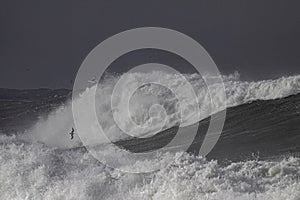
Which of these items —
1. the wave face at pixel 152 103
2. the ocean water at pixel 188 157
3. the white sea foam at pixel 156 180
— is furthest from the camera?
the wave face at pixel 152 103

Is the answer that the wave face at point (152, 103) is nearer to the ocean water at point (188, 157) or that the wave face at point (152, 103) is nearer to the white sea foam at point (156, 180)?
the ocean water at point (188, 157)

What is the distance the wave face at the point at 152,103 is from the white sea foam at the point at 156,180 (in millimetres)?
7668

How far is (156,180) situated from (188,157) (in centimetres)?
147

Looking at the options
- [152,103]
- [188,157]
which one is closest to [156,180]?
[188,157]

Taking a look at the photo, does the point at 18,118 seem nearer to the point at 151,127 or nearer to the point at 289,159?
the point at 151,127

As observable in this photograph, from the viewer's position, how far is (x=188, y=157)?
1576 centimetres

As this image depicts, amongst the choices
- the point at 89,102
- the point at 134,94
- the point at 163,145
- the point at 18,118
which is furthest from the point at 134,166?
the point at 18,118

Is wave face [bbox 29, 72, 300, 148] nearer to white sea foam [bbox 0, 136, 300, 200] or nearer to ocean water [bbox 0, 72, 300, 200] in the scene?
ocean water [bbox 0, 72, 300, 200]

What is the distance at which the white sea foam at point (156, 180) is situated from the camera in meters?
13.1

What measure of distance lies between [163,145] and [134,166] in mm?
5198

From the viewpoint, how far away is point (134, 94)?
3350cm

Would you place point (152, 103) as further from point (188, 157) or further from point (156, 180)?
point (156, 180)

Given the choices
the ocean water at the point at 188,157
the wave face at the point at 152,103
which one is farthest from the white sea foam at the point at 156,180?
the wave face at the point at 152,103

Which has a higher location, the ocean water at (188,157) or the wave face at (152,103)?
the wave face at (152,103)
